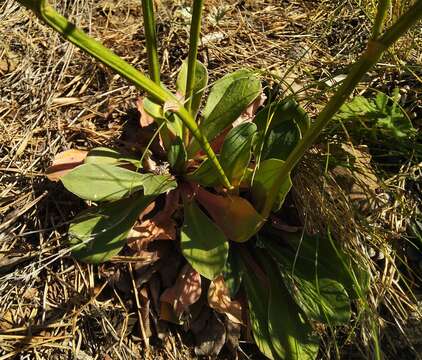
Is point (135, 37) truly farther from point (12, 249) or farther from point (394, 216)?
point (394, 216)

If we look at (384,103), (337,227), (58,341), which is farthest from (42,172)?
(384,103)

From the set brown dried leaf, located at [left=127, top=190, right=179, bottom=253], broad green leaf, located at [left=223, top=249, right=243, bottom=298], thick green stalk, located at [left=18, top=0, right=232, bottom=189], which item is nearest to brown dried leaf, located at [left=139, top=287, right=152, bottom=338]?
brown dried leaf, located at [left=127, top=190, right=179, bottom=253]

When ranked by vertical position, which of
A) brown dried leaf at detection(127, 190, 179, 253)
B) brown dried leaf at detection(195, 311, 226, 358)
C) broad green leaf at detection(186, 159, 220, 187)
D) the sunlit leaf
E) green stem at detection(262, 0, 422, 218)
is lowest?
brown dried leaf at detection(195, 311, 226, 358)

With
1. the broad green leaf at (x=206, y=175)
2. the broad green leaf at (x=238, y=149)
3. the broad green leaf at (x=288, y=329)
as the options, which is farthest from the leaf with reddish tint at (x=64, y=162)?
the broad green leaf at (x=288, y=329)

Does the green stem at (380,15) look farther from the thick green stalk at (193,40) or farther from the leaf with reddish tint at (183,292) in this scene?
the leaf with reddish tint at (183,292)

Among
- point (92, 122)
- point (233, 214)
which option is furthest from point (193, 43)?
point (92, 122)

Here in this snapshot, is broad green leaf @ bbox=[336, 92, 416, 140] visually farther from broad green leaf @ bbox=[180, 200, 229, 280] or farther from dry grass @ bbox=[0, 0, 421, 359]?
broad green leaf @ bbox=[180, 200, 229, 280]
